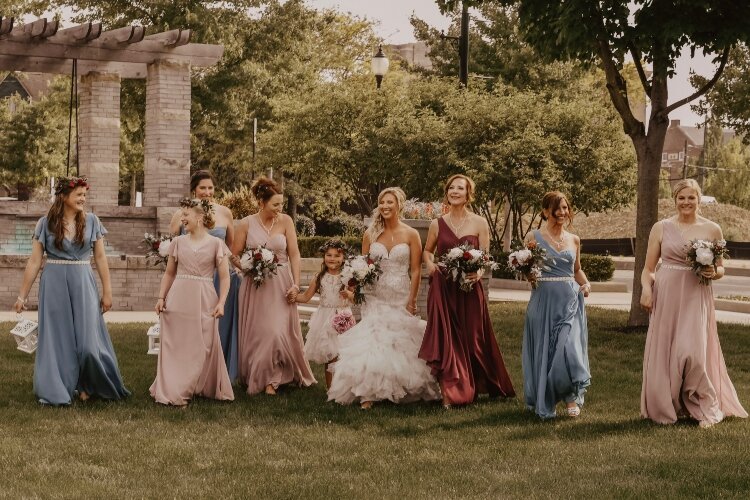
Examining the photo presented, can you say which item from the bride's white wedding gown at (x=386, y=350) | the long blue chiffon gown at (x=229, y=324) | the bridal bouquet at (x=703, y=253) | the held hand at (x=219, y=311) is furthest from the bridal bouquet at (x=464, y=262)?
the long blue chiffon gown at (x=229, y=324)

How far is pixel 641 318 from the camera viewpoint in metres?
16.8

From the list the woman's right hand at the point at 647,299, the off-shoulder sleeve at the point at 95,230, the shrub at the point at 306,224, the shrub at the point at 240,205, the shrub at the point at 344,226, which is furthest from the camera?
the shrub at the point at 306,224

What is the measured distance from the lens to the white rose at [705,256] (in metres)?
9.33

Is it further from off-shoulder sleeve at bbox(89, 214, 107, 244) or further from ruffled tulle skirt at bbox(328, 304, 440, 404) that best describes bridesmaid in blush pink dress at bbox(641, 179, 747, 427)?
off-shoulder sleeve at bbox(89, 214, 107, 244)

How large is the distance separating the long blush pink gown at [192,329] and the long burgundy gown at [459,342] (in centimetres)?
193

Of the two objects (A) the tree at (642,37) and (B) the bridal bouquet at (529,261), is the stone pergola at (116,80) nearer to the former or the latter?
(A) the tree at (642,37)

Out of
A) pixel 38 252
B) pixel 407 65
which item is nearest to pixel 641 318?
pixel 38 252

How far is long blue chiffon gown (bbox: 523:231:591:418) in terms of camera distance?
9875 mm

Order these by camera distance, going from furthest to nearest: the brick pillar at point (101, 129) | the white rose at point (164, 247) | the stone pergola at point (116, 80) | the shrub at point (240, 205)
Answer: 1. the shrub at point (240, 205)
2. the brick pillar at point (101, 129)
3. the stone pergola at point (116, 80)
4. the white rose at point (164, 247)

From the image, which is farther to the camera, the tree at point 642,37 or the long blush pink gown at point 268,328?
the tree at point 642,37

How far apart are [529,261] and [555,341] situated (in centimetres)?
73

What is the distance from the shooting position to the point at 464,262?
10250 millimetres

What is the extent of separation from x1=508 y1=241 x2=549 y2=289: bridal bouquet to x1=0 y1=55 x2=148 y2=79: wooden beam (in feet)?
49.1

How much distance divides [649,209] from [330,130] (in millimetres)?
21381
